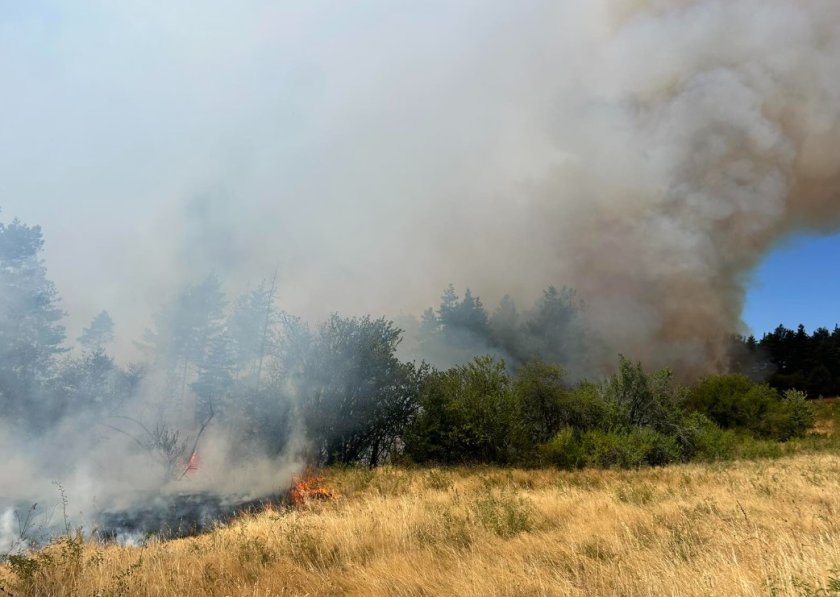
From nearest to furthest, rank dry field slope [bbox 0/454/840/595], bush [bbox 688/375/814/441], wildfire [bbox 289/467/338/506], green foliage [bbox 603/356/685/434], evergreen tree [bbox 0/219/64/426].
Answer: dry field slope [bbox 0/454/840/595], wildfire [bbox 289/467/338/506], evergreen tree [bbox 0/219/64/426], green foliage [bbox 603/356/685/434], bush [bbox 688/375/814/441]

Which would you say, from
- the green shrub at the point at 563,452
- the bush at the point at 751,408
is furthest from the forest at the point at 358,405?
the bush at the point at 751,408

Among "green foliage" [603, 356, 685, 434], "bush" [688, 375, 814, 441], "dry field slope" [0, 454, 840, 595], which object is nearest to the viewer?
"dry field slope" [0, 454, 840, 595]

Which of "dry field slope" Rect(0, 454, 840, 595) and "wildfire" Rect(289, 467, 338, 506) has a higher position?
"dry field slope" Rect(0, 454, 840, 595)

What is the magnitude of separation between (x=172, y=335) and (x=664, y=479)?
3381cm

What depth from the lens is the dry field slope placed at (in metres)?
3.84

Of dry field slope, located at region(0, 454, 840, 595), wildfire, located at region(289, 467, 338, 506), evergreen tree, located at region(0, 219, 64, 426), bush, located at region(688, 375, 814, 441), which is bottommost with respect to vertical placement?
bush, located at region(688, 375, 814, 441)

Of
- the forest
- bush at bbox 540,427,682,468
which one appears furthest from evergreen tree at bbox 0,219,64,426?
bush at bbox 540,427,682,468

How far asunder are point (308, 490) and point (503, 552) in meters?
7.25

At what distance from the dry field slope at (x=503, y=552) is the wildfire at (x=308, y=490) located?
1.76m

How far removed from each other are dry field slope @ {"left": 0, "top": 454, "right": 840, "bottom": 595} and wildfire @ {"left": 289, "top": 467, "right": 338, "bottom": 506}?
5.79 ft

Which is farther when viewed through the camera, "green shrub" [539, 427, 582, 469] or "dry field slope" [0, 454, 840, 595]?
"green shrub" [539, 427, 582, 469]

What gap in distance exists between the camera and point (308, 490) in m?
11.0

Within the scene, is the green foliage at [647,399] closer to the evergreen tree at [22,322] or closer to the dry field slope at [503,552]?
the dry field slope at [503,552]

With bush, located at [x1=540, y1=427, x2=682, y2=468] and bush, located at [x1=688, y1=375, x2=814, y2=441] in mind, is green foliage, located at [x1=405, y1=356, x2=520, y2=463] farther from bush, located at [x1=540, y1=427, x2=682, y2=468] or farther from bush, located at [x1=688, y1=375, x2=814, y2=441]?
bush, located at [x1=688, y1=375, x2=814, y2=441]
